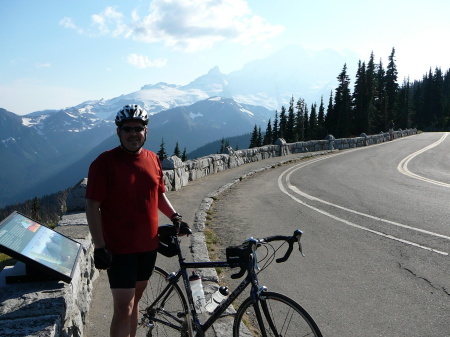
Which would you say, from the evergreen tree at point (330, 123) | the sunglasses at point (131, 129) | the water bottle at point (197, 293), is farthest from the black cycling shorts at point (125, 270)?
the evergreen tree at point (330, 123)

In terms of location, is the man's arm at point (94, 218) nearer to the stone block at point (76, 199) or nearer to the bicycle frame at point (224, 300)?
the bicycle frame at point (224, 300)

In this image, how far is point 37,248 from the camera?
3.31 m

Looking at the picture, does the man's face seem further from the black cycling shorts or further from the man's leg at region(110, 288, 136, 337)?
the man's leg at region(110, 288, 136, 337)

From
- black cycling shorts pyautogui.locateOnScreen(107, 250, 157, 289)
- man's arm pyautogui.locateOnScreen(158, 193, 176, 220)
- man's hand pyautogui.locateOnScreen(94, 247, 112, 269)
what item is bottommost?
black cycling shorts pyautogui.locateOnScreen(107, 250, 157, 289)

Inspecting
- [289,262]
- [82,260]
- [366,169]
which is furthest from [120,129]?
[366,169]

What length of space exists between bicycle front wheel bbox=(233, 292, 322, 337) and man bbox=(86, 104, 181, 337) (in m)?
0.96

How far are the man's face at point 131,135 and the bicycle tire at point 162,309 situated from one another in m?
1.34

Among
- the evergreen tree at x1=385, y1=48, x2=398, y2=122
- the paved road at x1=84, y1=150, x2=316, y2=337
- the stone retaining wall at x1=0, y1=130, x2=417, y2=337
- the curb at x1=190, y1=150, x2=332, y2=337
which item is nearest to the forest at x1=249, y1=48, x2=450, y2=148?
the evergreen tree at x1=385, y1=48, x2=398, y2=122

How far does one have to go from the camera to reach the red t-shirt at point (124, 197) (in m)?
3.04

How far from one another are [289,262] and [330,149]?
970 inches

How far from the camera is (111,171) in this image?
3.07 metres

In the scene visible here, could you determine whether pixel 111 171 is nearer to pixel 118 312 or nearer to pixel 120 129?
pixel 120 129

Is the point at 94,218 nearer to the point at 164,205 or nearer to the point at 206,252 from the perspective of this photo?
the point at 164,205

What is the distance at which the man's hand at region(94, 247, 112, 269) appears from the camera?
2902 mm
